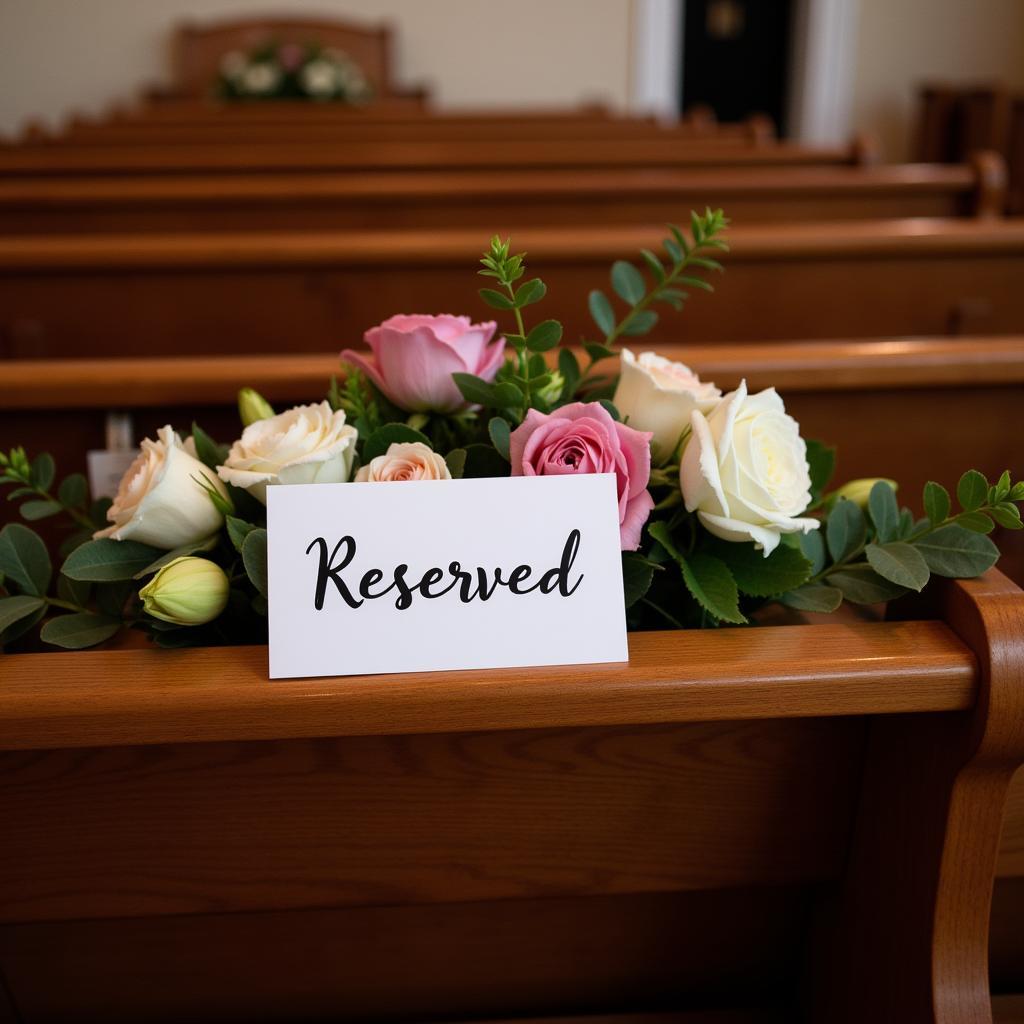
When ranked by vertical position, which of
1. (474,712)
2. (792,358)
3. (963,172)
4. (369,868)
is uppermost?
(963,172)

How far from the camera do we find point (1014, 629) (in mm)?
529

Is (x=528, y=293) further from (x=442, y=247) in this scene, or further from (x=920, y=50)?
(x=920, y=50)

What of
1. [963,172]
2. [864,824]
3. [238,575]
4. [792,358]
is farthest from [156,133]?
[864,824]

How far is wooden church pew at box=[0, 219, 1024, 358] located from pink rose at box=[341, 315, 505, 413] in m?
0.77

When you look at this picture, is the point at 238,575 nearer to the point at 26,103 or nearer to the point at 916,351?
the point at 916,351

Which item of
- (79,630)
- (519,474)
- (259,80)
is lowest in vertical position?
(79,630)

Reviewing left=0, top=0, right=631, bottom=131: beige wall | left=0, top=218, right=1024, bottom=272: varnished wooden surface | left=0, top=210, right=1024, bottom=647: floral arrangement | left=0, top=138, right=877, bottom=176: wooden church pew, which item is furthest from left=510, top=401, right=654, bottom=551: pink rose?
left=0, top=0, right=631, bottom=131: beige wall

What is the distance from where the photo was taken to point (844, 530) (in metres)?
0.69

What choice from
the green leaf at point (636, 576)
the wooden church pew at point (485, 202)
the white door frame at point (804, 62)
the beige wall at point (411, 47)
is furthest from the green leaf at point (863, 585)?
the beige wall at point (411, 47)

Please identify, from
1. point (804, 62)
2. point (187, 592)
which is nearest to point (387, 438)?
point (187, 592)

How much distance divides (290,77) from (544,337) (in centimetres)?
589

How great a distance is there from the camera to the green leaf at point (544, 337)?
2.12 feet

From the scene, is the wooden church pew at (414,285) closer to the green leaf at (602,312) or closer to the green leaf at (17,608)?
the green leaf at (602,312)

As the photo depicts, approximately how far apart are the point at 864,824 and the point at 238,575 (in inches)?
17.1
